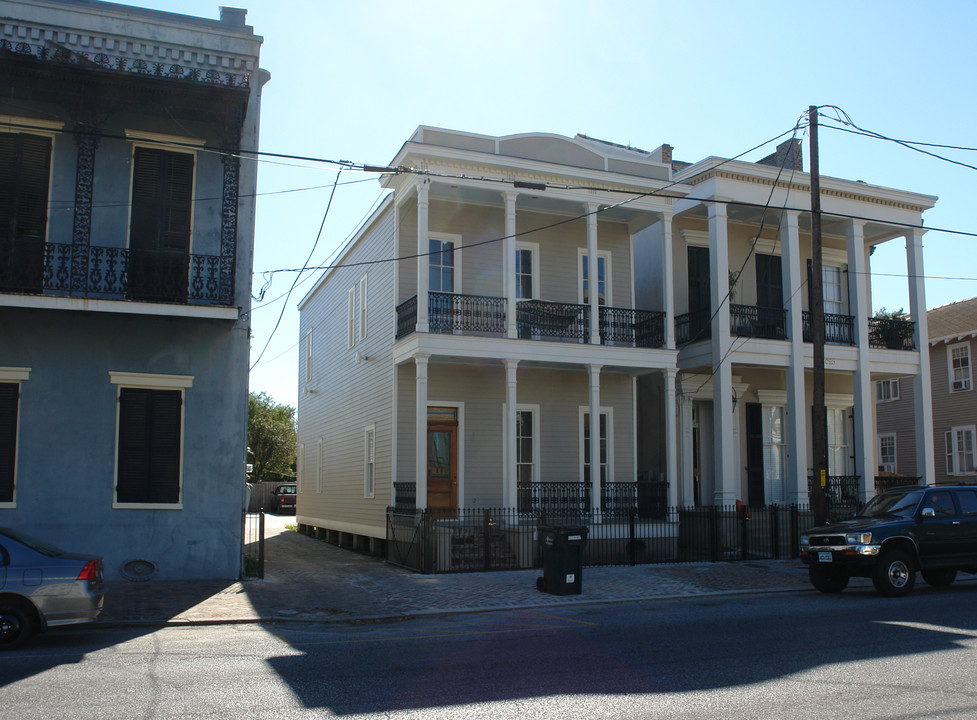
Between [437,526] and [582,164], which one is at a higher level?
[582,164]

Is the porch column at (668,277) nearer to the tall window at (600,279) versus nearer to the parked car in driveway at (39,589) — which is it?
the tall window at (600,279)

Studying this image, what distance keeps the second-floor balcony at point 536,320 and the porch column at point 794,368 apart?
144 inches

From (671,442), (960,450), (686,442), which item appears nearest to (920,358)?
(686,442)

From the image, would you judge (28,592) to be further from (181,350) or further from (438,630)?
(181,350)

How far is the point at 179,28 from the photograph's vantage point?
1485 centimetres

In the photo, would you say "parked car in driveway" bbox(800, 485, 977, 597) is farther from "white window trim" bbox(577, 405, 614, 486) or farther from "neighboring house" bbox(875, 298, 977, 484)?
"neighboring house" bbox(875, 298, 977, 484)

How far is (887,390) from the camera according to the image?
3425 cm

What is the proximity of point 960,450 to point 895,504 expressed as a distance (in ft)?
63.9

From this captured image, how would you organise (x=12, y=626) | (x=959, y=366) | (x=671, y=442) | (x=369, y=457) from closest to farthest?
1. (x=12, y=626)
2. (x=671, y=442)
3. (x=369, y=457)
4. (x=959, y=366)

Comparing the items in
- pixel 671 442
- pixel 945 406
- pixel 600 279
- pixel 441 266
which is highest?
pixel 600 279

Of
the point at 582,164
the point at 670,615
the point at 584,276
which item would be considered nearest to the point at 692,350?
the point at 584,276

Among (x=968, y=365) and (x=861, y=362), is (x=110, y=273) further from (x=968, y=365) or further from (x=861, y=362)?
(x=968, y=365)

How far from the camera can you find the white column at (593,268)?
1927 centimetres

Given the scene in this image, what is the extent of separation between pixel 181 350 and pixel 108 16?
18.9ft
